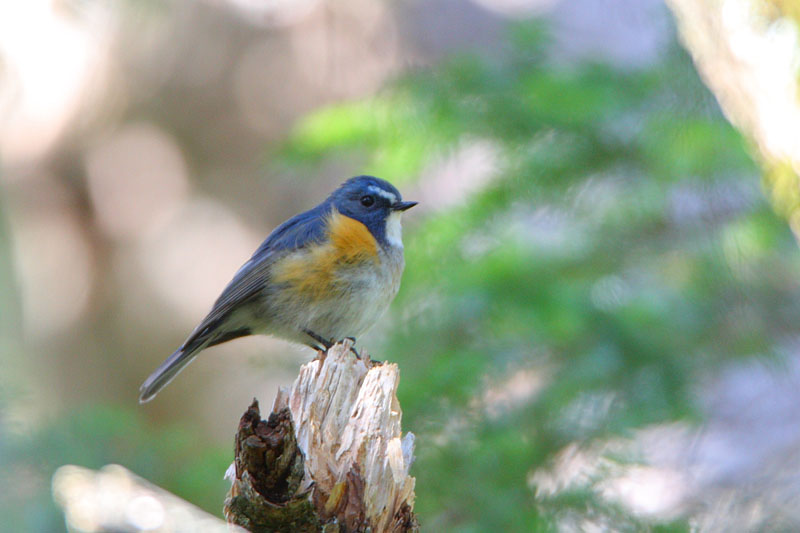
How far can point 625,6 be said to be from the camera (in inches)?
318

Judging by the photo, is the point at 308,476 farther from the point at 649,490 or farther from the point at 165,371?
the point at 649,490

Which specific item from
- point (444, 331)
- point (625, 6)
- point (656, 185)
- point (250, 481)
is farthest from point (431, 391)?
point (625, 6)

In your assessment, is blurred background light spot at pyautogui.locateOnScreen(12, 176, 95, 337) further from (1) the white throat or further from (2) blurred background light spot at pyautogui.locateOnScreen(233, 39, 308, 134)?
(1) the white throat

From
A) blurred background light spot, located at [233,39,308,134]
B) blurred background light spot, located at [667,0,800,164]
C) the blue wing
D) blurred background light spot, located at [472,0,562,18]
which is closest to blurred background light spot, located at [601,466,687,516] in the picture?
the blue wing

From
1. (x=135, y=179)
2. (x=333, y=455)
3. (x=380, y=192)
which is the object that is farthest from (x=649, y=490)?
→ (x=135, y=179)

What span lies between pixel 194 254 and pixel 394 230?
4.93 m

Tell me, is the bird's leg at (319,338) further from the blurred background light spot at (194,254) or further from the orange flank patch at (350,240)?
the blurred background light spot at (194,254)

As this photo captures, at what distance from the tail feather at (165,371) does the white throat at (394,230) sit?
4.12 ft

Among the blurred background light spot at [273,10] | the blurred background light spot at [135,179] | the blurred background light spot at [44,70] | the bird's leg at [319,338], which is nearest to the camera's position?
the bird's leg at [319,338]

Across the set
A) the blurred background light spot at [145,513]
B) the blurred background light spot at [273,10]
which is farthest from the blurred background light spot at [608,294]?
the blurred background light spot at [273,10]

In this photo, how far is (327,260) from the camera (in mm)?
4625

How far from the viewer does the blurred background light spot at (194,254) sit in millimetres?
9344

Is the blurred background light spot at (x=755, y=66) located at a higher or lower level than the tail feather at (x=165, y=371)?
higher

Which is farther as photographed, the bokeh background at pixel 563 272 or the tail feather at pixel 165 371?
the tail feather at pixel 165 371
